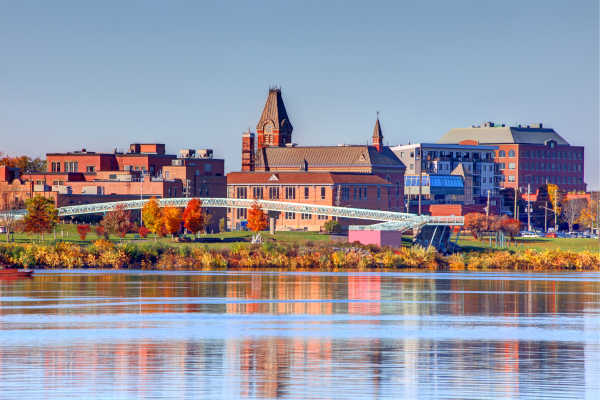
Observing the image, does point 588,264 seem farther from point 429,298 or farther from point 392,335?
point 392,335

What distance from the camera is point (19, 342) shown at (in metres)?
30.9

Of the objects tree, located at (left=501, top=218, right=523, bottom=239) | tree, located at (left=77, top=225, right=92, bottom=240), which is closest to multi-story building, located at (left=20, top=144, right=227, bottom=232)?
tree, located at (left=77, top=225, right=92, bottom=240)

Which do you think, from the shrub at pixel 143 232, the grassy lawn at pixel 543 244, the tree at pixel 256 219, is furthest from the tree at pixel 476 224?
the shrub at pixel 143 232

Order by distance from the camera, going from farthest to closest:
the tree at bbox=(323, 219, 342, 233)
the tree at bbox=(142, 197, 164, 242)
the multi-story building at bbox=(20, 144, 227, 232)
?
the multi-story building at bbox=(20, 144, 227, 232) → the tree at bbox=(323, 219, 342, 233) → the tree at bbox=(142, 197, 164, 242)

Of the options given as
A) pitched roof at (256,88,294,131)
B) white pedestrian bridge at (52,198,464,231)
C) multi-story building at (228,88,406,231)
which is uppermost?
pitched roof at (256,88,294,131)

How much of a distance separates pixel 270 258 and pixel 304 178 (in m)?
60.0

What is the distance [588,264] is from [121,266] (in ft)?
130

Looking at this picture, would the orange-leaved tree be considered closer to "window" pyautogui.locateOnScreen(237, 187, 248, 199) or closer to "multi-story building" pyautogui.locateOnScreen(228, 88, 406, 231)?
"window" pyautogui.locateOnScreen(237, 187, 248, 199)

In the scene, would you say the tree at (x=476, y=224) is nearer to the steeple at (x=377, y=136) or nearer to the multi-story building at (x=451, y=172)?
the multi-story building at (x=451, y=172)

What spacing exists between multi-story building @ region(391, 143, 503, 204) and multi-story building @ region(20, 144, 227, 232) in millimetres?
37284

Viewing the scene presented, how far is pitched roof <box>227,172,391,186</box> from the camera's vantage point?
133 metres

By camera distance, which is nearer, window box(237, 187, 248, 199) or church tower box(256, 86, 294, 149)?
window box(237, 187, 248, 199)

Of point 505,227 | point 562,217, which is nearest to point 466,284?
point 505,227

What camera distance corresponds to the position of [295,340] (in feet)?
106
